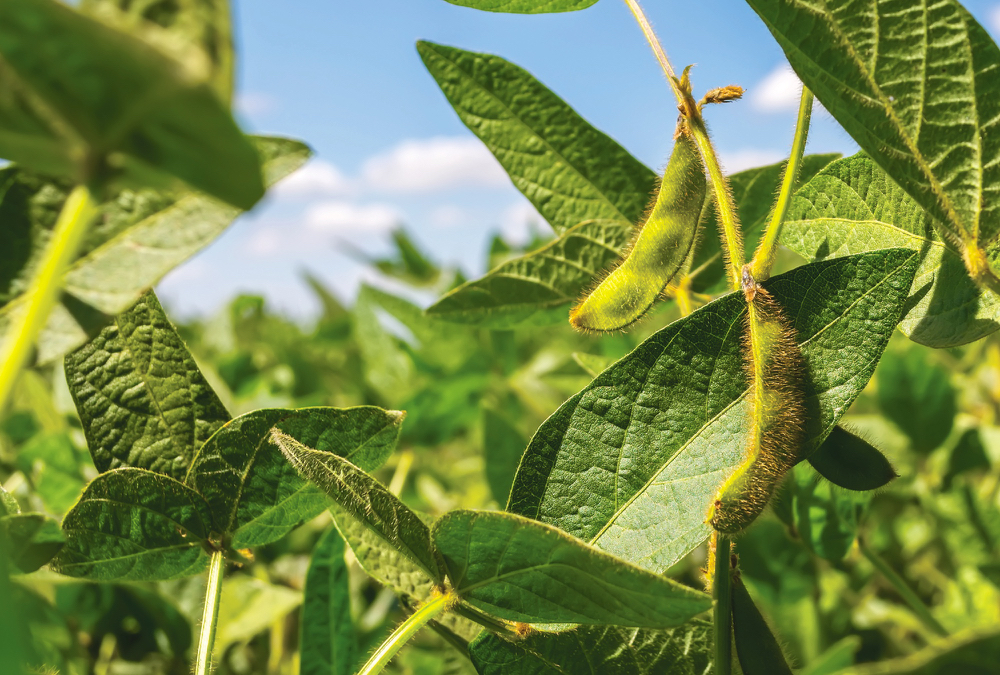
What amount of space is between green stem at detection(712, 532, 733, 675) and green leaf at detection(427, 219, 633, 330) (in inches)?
19.3

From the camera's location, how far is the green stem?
79 centimetres

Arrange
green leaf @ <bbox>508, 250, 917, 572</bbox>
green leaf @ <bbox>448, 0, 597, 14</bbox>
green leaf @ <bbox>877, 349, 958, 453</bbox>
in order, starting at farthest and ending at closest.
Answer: green leaf @ <bbox>877, 349, 958, 453</bbox>
green leaf @ <bbox>448, 0, 597, 14</bbox>
green leaf @ <bbox>508, 250, 917, 572</bbox>

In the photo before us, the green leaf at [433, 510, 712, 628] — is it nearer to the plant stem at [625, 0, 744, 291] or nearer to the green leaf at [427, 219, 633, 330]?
the plant stem at [625, 0, 744, 291]

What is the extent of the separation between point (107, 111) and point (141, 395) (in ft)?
1.78

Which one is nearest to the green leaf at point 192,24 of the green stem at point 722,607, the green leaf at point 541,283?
the green stem at point 722,607

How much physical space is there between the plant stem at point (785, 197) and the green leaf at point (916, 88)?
0.04 metres

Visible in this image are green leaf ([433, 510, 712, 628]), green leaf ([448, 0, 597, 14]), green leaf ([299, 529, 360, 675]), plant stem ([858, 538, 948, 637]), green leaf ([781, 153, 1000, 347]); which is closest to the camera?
green leaf ([433, 510, 712, 628])

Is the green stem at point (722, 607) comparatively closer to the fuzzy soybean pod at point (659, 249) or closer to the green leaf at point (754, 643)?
the green leaf at point (754, 643)

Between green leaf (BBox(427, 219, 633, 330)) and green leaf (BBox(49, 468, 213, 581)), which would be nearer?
green leaf (BBox(49, 468, 213, 581))

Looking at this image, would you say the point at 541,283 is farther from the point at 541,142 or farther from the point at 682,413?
the point at 682,413

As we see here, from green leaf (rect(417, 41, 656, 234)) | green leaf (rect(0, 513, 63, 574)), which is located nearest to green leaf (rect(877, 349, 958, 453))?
green leaf (rect(417, 41, 656, 234))

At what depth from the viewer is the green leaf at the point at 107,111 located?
0.44 m

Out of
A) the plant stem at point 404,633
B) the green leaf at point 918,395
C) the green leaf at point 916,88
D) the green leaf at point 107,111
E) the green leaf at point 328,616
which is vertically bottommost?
the green leaf at point 328,616

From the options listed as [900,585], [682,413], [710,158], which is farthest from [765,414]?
[900,585]
